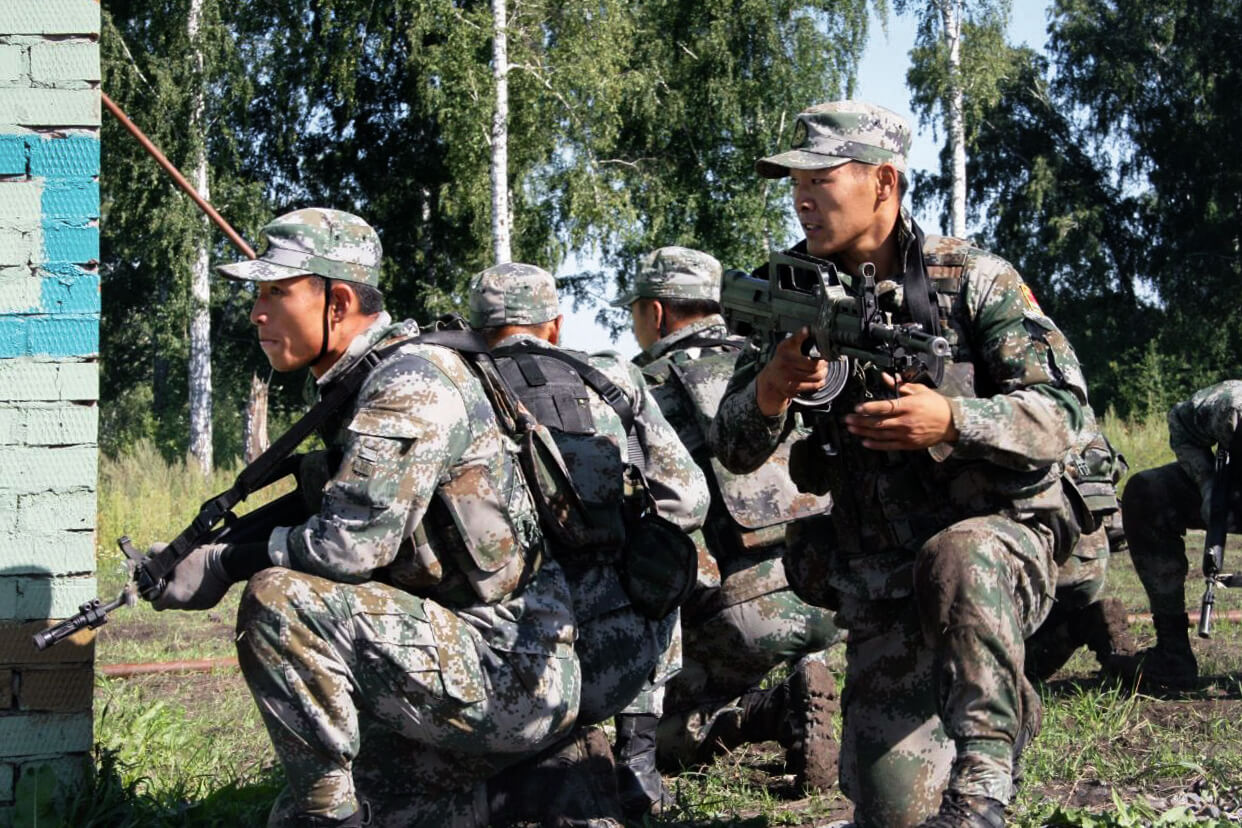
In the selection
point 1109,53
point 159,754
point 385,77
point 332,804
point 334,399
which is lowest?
point 159,754

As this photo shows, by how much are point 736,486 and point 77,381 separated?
2.24 metres

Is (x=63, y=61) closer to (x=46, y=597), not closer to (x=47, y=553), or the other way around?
(x=47, y=553)

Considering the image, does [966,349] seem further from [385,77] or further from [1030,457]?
[385,77]

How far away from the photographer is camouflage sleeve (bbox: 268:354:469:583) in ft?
11.3

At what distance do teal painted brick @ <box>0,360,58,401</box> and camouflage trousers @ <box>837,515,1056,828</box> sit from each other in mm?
2314

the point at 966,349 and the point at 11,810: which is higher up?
the point at 966,349

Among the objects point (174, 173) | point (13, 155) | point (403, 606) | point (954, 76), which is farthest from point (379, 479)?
point (954, 76)

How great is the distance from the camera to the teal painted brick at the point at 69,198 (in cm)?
421

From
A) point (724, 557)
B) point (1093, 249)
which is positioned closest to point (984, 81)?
point (1093, 249)

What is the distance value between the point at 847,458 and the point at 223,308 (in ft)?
84.5

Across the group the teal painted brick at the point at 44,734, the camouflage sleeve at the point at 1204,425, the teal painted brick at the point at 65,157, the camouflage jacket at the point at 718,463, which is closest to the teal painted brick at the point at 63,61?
the teal painted brick at the point at 65,157

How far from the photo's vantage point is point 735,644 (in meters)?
5.16

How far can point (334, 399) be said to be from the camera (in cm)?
370

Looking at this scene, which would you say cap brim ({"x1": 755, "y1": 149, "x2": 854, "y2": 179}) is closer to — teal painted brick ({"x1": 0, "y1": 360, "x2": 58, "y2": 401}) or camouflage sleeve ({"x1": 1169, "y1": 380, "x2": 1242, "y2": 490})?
teal painted brick ({"x1": 0, "y1": 360, "x2": 58, "y2": 401})
